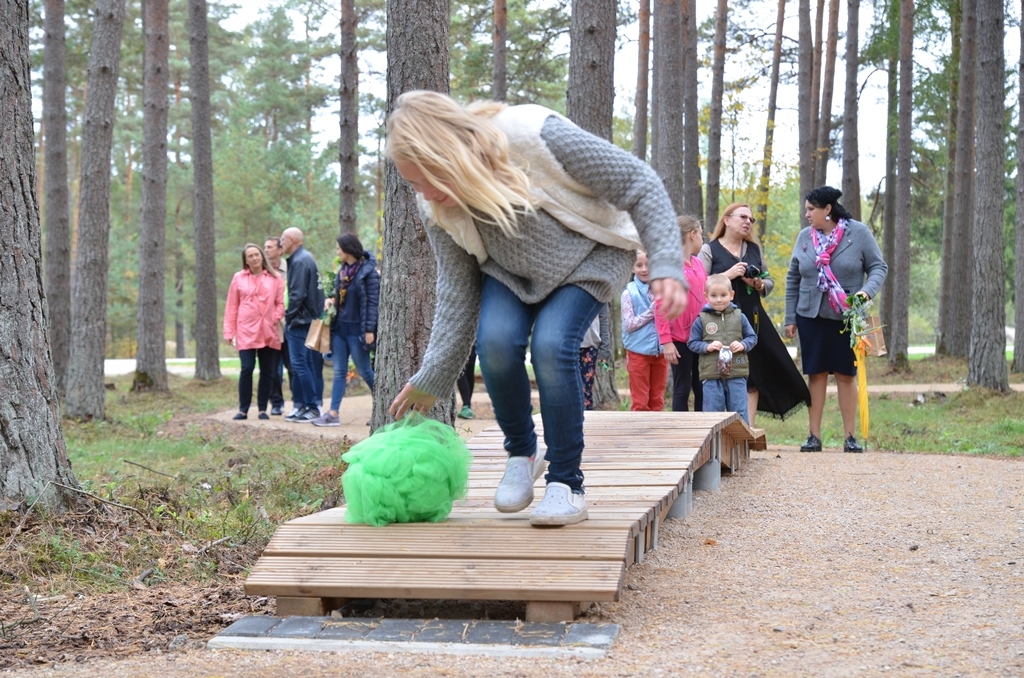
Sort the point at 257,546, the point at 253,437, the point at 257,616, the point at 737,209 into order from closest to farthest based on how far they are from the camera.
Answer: the point at 257,616
the point at 257,546
the point at 737,209
the point at 253,437

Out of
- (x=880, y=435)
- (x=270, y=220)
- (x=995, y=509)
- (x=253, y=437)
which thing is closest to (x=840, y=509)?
(x=995, y=509)

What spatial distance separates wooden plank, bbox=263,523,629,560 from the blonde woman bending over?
138 mm

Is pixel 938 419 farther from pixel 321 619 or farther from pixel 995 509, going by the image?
pixel 321 619

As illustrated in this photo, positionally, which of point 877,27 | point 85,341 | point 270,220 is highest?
point 877,27

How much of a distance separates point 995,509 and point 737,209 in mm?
3402

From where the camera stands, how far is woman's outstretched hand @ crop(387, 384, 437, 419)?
413 centimetres

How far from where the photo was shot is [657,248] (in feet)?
11.8

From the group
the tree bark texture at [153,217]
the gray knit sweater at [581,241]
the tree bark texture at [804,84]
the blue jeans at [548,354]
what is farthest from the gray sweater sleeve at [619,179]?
the tree bark texture at [804,84]

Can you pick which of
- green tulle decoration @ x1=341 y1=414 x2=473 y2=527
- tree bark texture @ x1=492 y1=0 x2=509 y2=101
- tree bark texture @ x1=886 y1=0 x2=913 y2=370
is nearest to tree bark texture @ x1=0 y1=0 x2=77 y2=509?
green tulle decoration @ x1=341 y1=414 x2=473 y2=527

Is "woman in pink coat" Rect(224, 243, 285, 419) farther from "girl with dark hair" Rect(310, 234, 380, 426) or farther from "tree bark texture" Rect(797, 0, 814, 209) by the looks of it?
"tree bark texture" Rect(797, 0, 814, 209)

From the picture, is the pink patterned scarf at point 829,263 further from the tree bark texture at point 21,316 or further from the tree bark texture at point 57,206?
the tree bark texture at point 57,206

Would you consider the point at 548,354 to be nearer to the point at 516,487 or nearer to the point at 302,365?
the point at 516,487

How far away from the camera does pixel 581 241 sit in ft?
12.5

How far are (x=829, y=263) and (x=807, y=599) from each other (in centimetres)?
477
